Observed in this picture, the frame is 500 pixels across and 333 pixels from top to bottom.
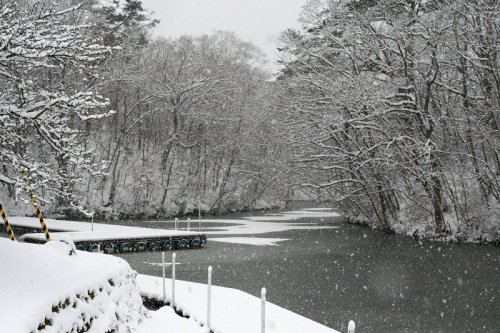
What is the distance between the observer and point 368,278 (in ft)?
61.0

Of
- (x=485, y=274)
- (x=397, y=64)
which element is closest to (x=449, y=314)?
(x=485, y=274)

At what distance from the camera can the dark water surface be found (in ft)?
43.2

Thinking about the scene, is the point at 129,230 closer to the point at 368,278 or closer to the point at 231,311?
the point at 368,278

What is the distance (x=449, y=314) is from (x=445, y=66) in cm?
2064

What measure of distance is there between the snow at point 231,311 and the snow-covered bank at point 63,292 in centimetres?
125

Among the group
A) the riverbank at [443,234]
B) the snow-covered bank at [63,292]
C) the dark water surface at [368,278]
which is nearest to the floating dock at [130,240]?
the dark water surface at [368,278]

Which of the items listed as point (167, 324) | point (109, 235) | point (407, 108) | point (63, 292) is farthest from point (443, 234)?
point (63, 292)

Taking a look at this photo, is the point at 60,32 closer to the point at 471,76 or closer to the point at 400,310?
the point at 400,310

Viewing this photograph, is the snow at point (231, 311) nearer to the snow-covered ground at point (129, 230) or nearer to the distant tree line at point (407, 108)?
the snow-covered ground at point (129, 230)

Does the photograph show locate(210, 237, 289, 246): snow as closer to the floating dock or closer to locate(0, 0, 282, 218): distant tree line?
the floating dock

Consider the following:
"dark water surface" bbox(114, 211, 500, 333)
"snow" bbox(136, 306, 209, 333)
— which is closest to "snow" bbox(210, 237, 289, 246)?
"dark water surface" bbox(114, 211, 500, 333)

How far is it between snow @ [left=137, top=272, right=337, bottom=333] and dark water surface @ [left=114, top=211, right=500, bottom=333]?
62.6 inches

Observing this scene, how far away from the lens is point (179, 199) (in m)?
53.8

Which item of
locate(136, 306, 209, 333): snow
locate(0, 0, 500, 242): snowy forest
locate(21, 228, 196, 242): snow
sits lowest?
locate(136, 306, 209, 333): snow
